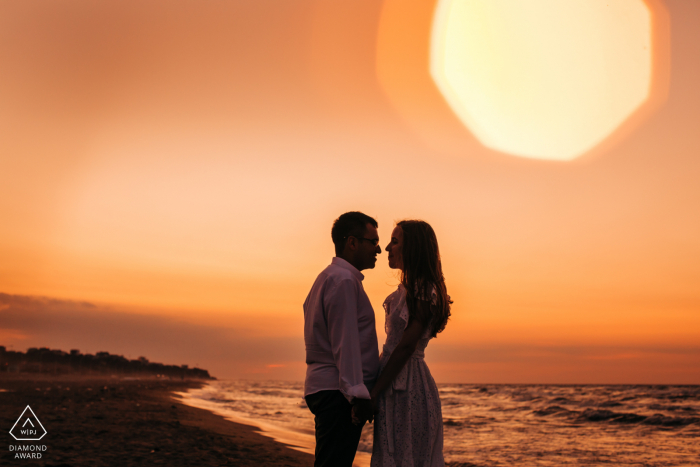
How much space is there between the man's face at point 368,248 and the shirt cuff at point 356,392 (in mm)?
750

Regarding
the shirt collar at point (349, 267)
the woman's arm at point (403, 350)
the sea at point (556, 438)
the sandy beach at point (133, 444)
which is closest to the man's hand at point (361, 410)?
the woman's arm at point (403, 350)

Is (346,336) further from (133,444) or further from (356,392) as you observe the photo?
(133,444)

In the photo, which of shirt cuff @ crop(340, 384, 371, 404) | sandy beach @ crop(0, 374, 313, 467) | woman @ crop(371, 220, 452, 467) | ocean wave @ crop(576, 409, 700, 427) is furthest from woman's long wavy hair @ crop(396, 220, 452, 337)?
ocean wave @ crop(576, 409, 700, 427)

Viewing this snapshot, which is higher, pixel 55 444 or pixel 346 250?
pixel 346 250

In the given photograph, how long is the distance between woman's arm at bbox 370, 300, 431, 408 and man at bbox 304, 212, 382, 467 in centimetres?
9

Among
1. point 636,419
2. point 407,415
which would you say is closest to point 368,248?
point 407,415

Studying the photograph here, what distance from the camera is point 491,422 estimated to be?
709 inches

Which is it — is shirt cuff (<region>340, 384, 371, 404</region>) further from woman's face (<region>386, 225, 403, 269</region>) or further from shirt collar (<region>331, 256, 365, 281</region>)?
woman's face (<region>386, 225, 403, 269</region>)

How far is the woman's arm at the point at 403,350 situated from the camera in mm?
3227

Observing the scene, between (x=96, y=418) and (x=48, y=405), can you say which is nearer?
(x=96, y=418)

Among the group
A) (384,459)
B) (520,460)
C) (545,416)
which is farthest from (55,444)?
(545,416)

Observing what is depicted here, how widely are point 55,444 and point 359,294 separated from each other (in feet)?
20.6

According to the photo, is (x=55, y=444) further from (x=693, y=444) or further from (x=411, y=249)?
(x=693, y=444)

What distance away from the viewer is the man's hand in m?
3.01
